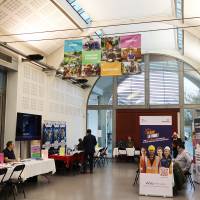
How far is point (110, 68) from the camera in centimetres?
806

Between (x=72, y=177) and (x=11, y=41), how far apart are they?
186 inches

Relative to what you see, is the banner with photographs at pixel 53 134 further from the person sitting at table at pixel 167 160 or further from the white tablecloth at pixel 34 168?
the person sitting at table at pixel 167 160

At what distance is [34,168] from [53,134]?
463 centimetres

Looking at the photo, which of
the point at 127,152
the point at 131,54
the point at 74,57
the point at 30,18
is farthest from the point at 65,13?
the point at 127,152

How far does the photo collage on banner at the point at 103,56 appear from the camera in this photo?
26.4 feet

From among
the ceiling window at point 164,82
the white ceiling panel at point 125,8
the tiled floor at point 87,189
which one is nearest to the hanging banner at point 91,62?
the white ceiling panel at point 125,8

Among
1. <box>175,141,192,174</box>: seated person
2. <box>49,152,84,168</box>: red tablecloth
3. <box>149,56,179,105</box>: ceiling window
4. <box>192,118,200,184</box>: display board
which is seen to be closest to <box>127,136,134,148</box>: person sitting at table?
<box>149,56,179,105</box>: ceiling window

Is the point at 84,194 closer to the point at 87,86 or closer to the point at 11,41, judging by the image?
the point at 11,41

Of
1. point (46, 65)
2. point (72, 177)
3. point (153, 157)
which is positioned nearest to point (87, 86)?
point (46, 65)

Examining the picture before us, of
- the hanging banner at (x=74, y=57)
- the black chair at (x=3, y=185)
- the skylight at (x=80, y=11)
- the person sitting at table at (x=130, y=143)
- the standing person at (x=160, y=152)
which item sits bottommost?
the black chair at (x=3, y=185)

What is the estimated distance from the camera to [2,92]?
969cm

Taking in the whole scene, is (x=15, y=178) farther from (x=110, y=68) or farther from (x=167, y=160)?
(x=110, y=68)

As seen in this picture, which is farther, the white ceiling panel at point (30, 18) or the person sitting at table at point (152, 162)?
the white ceiling panel at point (30, 18)

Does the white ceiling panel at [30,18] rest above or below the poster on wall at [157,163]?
above
